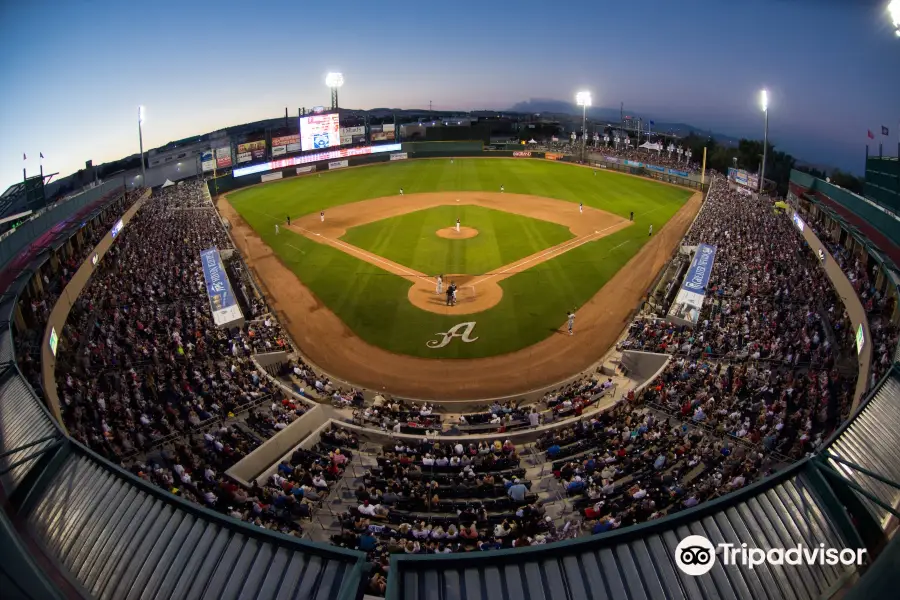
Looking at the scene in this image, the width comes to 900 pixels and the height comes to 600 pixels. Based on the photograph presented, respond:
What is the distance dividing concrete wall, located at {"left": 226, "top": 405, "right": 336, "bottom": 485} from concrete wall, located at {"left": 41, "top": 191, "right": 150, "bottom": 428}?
4.66m

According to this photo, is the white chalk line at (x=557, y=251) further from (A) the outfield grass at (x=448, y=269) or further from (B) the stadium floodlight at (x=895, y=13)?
(B) the stadium floodlight at (x=895, y=13)

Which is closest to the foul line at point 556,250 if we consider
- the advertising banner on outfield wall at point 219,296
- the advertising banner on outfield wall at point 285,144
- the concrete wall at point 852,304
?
the concrete wall at point 852,304

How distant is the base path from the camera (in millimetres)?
23016

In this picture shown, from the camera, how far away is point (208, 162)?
64.6 m

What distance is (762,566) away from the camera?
7055 mm

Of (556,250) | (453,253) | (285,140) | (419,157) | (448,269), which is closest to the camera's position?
(448,269)

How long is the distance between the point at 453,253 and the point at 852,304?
76.6 feet

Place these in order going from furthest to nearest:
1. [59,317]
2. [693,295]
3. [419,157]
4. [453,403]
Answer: [419,157]
[693,295]
[59,317]
[453,403]

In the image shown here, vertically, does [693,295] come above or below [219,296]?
below

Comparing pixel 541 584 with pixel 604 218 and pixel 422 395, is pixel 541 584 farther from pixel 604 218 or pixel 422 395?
pixel 604 218

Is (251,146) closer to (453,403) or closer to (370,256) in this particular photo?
(370,256)

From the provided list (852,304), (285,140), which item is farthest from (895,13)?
(285,140)

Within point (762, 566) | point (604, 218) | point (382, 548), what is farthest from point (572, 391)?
point (604, 218)

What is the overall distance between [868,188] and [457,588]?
37.1 meters
